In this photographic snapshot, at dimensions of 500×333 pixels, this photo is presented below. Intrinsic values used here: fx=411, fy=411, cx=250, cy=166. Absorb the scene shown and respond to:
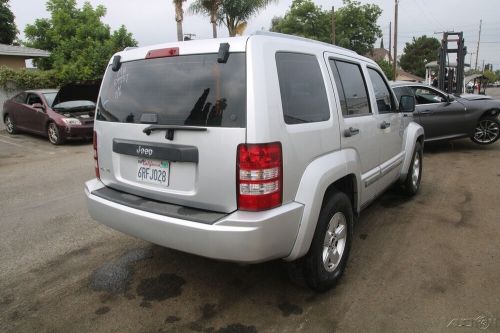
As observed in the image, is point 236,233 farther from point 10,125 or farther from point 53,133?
point 10,125

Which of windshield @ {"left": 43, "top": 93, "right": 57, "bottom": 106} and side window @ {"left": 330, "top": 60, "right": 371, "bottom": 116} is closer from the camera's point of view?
side window @ {"left": 330, "top": 60, "right": 371, "bottom": 116}

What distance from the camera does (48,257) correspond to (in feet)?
12.8

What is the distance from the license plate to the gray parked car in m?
7.19

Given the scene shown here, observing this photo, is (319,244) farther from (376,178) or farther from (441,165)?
(441,165)

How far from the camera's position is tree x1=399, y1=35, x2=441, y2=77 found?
79956 mm

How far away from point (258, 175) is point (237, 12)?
17678mm

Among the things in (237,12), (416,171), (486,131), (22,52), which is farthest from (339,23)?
(416,171)

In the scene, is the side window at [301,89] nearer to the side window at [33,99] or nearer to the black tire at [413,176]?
the black tire at [413,176]

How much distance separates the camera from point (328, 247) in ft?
10.3

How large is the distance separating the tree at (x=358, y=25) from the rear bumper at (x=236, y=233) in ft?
146

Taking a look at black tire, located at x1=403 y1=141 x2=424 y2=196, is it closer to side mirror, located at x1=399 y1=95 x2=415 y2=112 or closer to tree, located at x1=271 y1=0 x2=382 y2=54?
side mirror, located at x1=399 y1=95 x2=415 y2=112

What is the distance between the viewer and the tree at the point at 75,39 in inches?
734

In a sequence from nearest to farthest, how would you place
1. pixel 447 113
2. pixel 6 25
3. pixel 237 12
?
1. pixel 447 113
2. pixel 237 12
3. pixel 6 25

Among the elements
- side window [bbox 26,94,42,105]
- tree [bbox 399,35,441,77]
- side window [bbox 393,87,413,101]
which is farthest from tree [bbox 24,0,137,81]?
tree [bbox 399,35,441,77]
